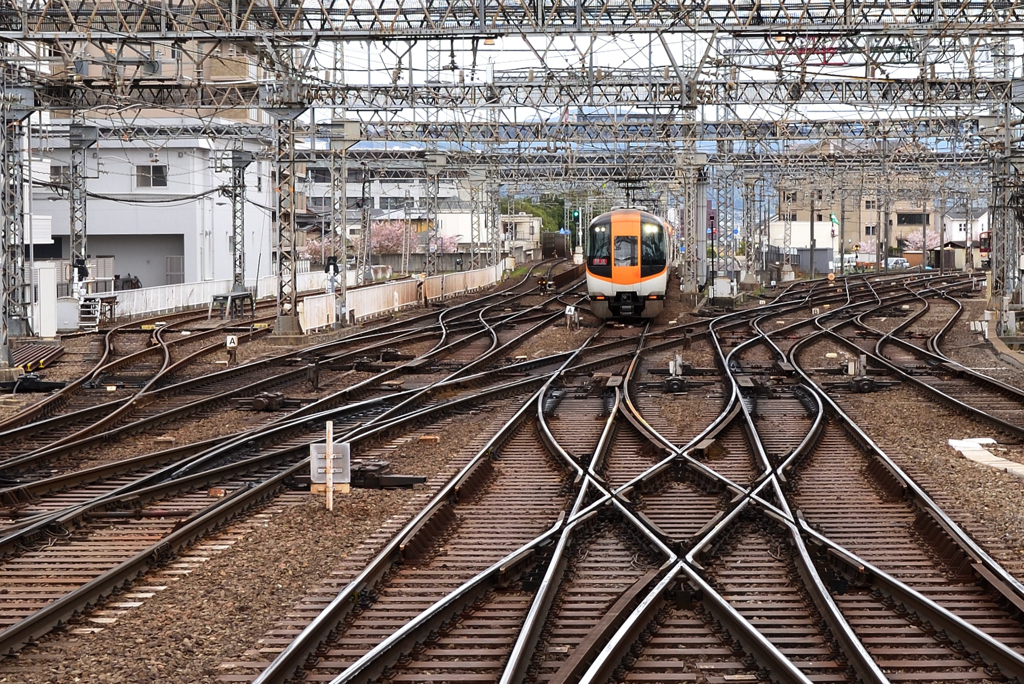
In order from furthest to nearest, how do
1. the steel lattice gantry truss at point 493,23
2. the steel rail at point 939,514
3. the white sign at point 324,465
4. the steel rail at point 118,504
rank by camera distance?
the steel lattice gantry truss at point 493,23
the white sign at point 324,465
the steel rail at point 939,514
the steel rail at point 118,504

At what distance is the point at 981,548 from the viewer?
8.21 metres

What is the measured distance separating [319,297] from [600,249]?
6411 millimetres

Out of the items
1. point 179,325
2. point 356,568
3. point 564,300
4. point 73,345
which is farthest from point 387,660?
point 564,300

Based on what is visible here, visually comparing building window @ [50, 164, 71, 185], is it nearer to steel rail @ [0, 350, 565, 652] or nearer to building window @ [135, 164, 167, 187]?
building window @ [135, 164, 167, 187]

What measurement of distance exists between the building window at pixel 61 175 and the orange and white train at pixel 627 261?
13.8 meters

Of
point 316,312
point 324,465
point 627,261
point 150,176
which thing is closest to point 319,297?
point 316,312

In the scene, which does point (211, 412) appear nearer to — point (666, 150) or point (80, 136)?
point (80, 136)

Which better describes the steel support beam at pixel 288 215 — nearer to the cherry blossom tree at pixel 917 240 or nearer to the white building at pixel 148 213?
the white building at pixel 148 213

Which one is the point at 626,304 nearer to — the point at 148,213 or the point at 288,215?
the point at 288,215

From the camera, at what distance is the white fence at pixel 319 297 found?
105 ft

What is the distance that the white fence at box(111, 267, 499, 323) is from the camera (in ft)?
105

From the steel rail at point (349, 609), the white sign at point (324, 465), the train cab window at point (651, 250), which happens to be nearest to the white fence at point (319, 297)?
the train cab window at point (651, 250)

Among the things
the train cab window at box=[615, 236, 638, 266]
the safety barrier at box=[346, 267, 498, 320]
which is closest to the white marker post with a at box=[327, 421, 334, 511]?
the train cab window at box=[615, 236, 638, 266]

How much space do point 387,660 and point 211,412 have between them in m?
9.99
